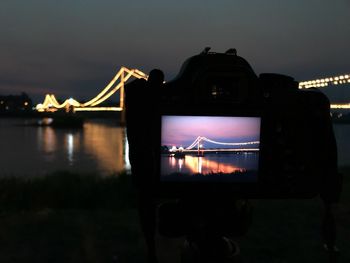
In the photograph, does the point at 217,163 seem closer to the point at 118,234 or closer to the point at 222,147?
A: the point at 222,147

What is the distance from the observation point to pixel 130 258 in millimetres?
2279

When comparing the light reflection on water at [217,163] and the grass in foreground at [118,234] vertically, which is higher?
the light reflection on water at [217,163]

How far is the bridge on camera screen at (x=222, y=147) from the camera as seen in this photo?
3.19 feet

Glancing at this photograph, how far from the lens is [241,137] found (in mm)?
977

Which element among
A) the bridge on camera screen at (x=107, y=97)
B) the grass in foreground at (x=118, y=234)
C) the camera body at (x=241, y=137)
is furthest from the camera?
the bridge on camera screen at (x=107, y=97)

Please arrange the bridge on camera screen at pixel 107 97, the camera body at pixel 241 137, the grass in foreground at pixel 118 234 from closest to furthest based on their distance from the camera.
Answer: the camera body at pixel 241 137
the grass in foreground at pixel 118 234
the bridge on camera screen at pixel 107 97

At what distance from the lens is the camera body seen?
939 mm

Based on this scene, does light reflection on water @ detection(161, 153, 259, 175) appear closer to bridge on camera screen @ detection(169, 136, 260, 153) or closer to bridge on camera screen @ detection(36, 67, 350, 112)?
bridge on camera screen @ detection(169, 136, 260, 153)

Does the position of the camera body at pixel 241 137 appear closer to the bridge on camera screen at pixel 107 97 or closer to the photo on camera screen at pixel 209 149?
the photo on camera screen at pixel 209 149

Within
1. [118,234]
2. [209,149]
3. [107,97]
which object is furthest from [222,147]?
[107,97]

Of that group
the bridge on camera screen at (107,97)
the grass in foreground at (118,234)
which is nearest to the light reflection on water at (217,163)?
the grass in foreground at (118,234)

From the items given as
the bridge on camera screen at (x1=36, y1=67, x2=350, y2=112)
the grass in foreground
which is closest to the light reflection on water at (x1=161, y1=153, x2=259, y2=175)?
the grass in foreground

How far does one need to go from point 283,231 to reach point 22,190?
3259 mm

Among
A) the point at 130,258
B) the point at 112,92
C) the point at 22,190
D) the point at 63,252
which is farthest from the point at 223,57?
the point at 112,92
